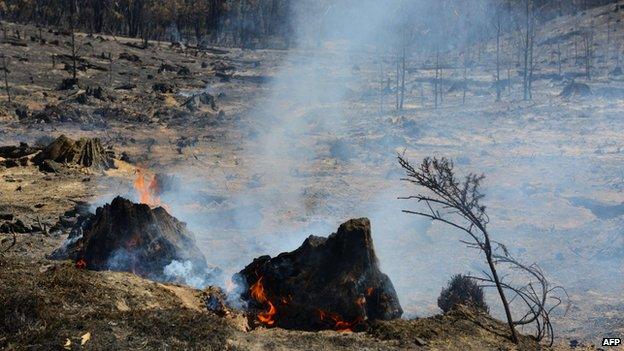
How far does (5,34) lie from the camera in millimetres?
41688

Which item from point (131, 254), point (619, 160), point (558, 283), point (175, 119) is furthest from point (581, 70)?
point (131, 254)

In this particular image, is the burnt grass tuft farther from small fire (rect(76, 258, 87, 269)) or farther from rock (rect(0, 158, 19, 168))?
rock (rect(0, 158, 19, 168))

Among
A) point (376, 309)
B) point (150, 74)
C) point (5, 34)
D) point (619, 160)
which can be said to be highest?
point (5, 34)

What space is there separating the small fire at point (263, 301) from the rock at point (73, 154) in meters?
10.9

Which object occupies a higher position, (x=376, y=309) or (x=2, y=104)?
(x=2, y=104)

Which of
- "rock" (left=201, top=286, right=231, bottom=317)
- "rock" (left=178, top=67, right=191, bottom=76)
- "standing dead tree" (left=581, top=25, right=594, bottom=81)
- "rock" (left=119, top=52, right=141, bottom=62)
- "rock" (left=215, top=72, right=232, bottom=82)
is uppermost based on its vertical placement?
"standing dead tree" (left=581, top=25, right=594, bottom=81)

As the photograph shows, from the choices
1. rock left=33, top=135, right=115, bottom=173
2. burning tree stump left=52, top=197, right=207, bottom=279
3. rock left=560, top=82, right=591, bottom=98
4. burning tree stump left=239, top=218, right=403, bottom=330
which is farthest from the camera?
rock left=560, top=82, right=591, bottom=98

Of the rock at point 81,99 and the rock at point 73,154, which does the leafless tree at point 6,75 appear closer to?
the rock at point 81,99

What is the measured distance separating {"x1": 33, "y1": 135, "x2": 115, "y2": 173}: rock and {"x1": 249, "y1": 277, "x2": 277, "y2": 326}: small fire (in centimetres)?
1087

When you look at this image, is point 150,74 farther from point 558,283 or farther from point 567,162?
point 558,283

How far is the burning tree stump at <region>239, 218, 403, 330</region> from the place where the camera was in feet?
27.3

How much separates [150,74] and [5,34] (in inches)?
468

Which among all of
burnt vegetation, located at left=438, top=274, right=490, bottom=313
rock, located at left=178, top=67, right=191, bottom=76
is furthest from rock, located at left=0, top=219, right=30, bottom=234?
rock, located at left=178, top=67, right=191, bottom=76

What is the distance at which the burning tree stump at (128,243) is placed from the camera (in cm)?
957
